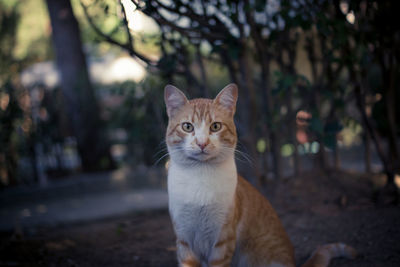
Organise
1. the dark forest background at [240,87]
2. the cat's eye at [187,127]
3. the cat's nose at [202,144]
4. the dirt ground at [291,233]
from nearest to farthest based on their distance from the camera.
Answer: the cat's nose at [202,144]
the cat's eye at [187,127]
the dirt ground at [291,233]
the dark forest background at [240,87]

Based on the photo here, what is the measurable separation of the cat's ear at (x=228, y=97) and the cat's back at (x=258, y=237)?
1.90 ft

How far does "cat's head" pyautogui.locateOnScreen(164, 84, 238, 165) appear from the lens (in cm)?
192

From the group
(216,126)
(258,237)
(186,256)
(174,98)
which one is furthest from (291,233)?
(174,98)

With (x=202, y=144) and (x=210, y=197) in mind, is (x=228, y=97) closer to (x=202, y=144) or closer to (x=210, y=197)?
(x=202, y=144)

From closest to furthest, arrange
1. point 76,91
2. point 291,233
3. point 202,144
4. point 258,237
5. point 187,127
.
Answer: point 202,144, point 187,127, point 258,237, point 291,233, point 76,91

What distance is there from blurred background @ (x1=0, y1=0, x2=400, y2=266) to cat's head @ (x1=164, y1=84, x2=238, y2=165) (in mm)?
201

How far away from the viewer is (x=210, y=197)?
1950mm

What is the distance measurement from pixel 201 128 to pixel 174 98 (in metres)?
0.32

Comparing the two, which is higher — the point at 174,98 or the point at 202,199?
the point at 174,98

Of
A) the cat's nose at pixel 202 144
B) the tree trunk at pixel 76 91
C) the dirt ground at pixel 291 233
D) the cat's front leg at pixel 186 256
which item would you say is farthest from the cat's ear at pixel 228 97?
the tree trunk at pixel 76 91

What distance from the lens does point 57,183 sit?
556 cm

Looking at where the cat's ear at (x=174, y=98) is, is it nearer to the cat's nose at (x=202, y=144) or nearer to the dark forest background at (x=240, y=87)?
the cat's nose at (x=202, y=144)

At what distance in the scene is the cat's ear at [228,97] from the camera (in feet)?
6.82

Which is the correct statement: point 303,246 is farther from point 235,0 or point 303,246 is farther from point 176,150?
point 235,0
